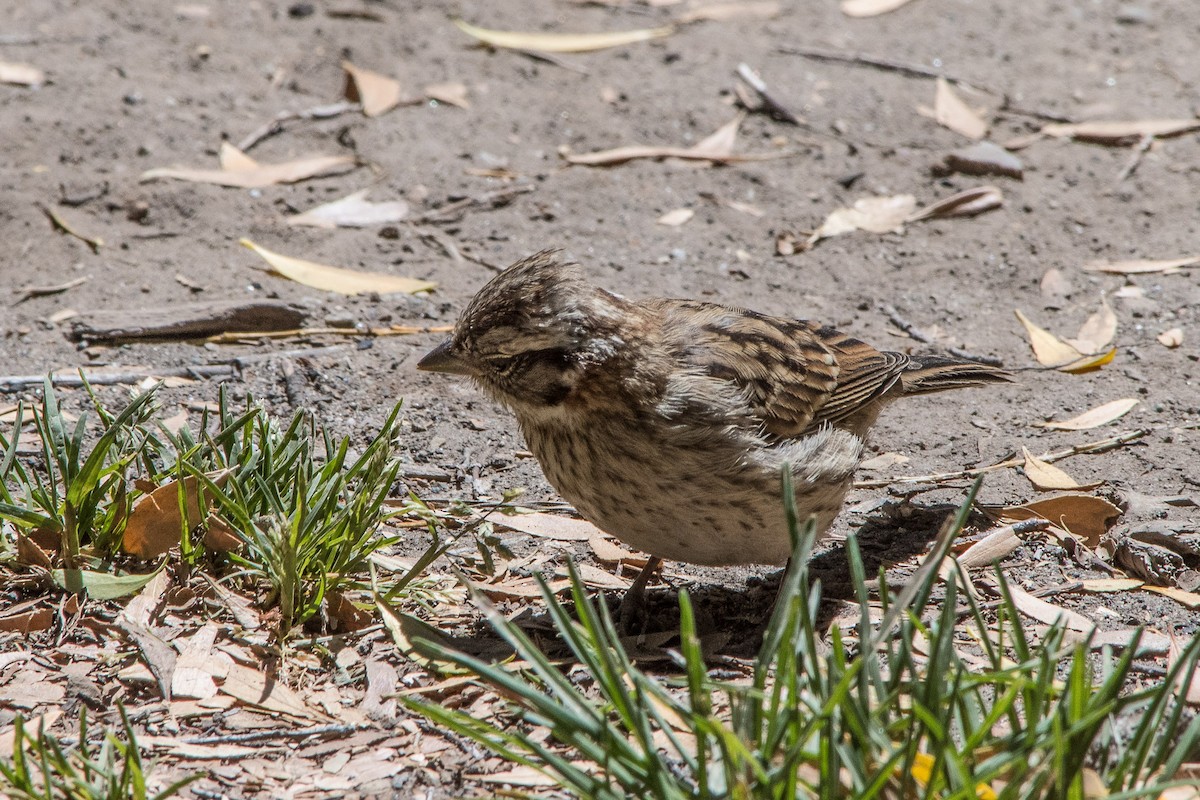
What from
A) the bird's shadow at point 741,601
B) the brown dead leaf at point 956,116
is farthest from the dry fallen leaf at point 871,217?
the bird's shadow at point 741,601

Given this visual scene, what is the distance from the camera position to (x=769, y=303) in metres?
6.51

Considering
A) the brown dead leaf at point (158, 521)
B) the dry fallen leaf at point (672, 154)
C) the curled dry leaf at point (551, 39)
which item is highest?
the curled dry leaf at point (551, 39)

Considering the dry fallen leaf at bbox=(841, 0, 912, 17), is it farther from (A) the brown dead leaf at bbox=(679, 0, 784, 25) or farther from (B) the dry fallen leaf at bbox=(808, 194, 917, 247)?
(B) the dry fallen leaf at bbox=(808, 194, 917, 247)

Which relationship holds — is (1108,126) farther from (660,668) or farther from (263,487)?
(263,487)

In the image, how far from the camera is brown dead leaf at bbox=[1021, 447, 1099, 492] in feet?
16.3

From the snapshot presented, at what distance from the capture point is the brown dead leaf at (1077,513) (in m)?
4.74

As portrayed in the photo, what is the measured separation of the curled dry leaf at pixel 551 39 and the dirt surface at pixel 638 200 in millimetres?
97

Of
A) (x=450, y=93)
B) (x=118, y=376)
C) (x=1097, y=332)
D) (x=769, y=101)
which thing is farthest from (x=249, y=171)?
(x=1097, y=332)

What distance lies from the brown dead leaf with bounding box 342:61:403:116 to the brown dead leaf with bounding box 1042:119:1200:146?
13.4 feet

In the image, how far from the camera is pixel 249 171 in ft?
24.1

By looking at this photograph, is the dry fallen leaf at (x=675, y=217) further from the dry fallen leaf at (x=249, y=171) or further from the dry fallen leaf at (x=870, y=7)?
the dry fallen leaf at (x=870, y=7)

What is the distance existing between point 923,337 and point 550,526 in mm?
2338

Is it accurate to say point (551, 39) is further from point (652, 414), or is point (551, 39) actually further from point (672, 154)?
point (652, 414)

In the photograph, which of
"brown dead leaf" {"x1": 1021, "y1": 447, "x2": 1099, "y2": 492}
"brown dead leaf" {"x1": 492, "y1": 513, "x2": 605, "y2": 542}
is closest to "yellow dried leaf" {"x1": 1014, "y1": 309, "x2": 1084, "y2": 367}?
"brown dead leaf" {"x1": 1021, "y1": 447, "x2": 1099, "y2": 492}
